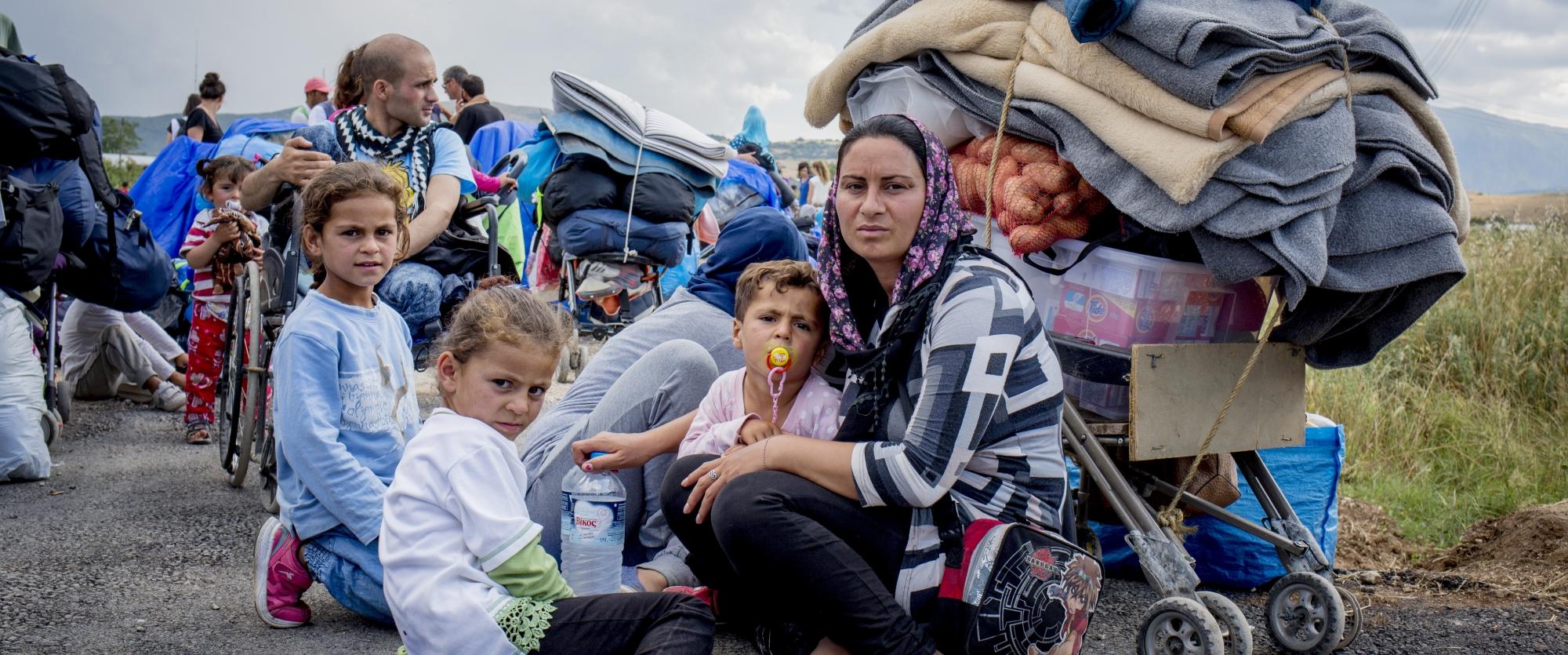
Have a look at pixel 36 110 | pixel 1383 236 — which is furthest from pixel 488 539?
pixel 36 110

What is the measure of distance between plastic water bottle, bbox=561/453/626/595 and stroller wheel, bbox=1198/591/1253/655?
5.00ft

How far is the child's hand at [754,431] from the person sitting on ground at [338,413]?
0.98m

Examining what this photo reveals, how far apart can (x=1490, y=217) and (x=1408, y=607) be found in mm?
6403

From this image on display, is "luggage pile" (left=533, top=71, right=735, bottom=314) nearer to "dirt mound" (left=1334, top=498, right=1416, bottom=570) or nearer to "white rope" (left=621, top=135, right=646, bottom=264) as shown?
"white rope" (left=621, top=135, right=646, bottom=264)

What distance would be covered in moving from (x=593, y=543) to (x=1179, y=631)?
4.99 ft

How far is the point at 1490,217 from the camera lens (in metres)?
8.70

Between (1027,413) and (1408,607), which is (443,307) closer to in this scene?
(1027,413)

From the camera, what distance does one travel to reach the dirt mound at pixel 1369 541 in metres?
4.30

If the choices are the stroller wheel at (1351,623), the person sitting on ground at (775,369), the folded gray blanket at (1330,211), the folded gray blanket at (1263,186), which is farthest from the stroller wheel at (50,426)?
the stroller wheel at (1351,623)

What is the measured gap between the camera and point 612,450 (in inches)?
120

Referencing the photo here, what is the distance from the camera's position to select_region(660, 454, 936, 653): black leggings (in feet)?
8.38

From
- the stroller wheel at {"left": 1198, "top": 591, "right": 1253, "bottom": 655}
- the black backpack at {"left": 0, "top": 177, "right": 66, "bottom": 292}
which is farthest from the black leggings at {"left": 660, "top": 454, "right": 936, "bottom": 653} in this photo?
the black backpack at {"left": 0, "top": 177, "right": 66, "bottom": 292}

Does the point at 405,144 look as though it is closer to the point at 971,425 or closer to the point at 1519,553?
the point at 971,425

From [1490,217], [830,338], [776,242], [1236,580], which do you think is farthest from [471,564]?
[1490,217]
